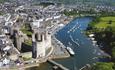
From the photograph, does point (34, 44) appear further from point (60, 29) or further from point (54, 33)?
point (60, 29)

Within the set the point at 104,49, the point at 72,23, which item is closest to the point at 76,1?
the point at 72,23

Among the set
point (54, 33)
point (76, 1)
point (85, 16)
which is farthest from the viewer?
point (76, 1)

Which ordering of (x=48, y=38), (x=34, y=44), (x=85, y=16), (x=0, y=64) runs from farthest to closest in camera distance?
(x=85, y=16) → (x=48, y=38) → (x=34, y=44) → (x=0, y=64)

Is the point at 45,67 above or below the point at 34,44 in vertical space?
below

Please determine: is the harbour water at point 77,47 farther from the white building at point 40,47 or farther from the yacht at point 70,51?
the white building at point 40,47

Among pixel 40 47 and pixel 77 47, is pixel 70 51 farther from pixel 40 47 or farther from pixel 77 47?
pixel 40 47

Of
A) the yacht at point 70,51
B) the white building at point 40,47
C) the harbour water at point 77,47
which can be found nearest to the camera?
the harbour water at point 77,47

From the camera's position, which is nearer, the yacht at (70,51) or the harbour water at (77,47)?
the harbour water at (77,47)

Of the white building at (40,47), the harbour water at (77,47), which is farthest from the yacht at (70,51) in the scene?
the white building at (40,47)

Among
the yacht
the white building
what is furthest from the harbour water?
the white building
